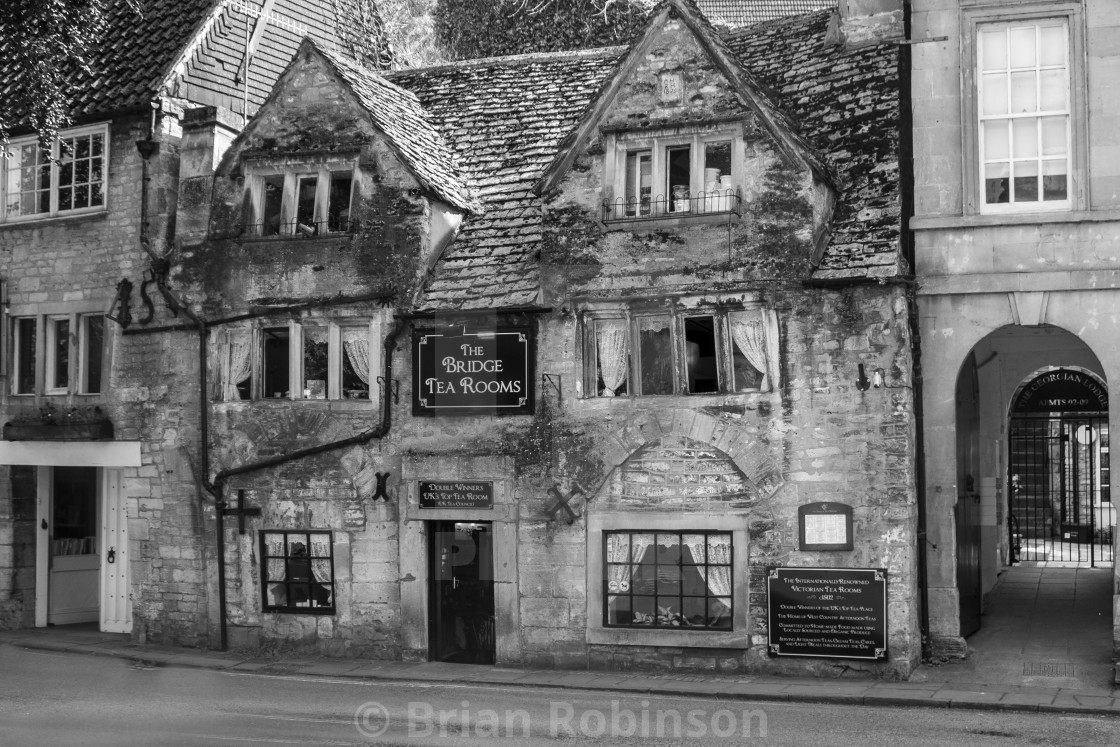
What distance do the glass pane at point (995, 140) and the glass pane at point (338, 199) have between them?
9350 mm

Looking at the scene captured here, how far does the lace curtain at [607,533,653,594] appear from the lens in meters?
18.6

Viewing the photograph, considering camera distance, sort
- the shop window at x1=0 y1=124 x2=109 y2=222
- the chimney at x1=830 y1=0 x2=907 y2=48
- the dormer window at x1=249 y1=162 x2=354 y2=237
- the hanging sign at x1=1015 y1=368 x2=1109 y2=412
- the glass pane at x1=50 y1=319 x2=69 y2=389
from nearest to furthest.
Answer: the chimney at x1=830 y1=0 x2=907 y2=48 < the dormer window at x1=249 y1=162 x2=354 y2=237 < the shop window at x1=0 y1=124 x2=109 y2=222 < the glass pane at x1=50 y1=319 x2=69 y2=389 < the hanging sign at x1=1015 y1=368 x2=1109 y2=412

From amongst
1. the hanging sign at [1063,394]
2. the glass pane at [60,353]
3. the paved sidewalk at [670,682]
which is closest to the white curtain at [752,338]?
the paved sidewalk at [670,682]

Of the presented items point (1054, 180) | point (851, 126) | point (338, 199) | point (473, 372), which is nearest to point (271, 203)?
point (338, 199)

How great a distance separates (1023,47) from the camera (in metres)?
18.0

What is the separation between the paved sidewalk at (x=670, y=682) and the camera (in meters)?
15.5

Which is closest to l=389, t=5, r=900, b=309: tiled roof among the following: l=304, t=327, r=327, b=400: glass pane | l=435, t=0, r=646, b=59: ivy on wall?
l=304, t=327, r=327, b=400: glass pane

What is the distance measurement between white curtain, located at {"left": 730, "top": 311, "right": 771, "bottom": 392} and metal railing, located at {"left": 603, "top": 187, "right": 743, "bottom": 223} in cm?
143

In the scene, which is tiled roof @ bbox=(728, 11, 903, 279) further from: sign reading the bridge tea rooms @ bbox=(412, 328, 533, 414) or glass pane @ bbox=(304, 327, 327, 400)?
glass pane @ bbox=(304, 327, 327, 400)

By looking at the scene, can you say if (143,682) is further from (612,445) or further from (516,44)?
(516,44)

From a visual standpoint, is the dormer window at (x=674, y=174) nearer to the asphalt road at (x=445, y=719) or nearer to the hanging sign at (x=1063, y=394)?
the asphalt road at (x=445, y=719)

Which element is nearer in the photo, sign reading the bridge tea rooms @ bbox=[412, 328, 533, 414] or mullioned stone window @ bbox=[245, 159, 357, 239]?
sign reading the bridge tea rooms @ bbox=[412, 328, 533, 414]

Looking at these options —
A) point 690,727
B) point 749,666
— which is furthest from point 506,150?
point 690,727

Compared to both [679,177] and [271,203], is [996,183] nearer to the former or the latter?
[679,177]
